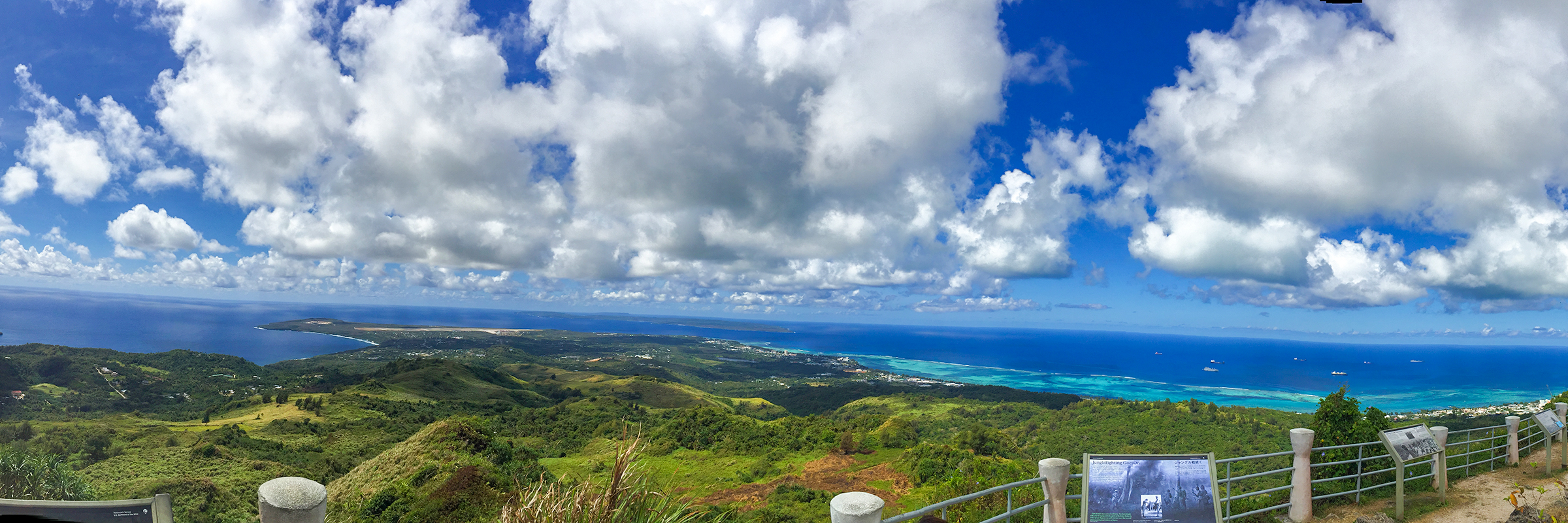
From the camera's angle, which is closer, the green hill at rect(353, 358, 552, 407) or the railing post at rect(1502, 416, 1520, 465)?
the railing post at rect(1502, 416, 1520, 465)

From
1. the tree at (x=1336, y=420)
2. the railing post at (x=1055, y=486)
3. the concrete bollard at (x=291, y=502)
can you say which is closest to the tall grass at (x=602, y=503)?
the concrete bollard at (x=291, y=502)

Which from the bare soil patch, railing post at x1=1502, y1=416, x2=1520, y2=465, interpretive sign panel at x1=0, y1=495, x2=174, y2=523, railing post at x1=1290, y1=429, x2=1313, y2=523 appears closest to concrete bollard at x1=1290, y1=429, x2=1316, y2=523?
railing post at x1=1290, y1=429, x2=1313, y2=523

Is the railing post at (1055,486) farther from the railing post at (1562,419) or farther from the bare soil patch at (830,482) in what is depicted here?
the bare soil patch at (830,482)

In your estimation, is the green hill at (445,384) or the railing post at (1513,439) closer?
the railing post at (1513,439)

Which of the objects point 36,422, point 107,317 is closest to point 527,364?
point 36,422

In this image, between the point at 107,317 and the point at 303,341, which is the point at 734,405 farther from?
the point at 107,317

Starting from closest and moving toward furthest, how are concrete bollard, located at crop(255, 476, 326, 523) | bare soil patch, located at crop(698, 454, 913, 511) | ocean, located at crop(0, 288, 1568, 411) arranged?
concrete bollard, located at crop(255, 476, 326, 523), bare soil patch, located at crop(698, 454, 913, 511), ocean, located at crop(0, 288, 1568, 411)

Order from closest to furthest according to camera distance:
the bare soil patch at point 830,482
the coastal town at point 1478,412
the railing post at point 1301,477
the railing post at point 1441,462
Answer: the railing post at point 1301,477 < the railing post at point 1441,462 < the bare soil patch at point 830,482 < the coastal town at point 1478,412

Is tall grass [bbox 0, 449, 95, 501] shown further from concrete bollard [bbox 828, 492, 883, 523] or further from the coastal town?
the coastal town
